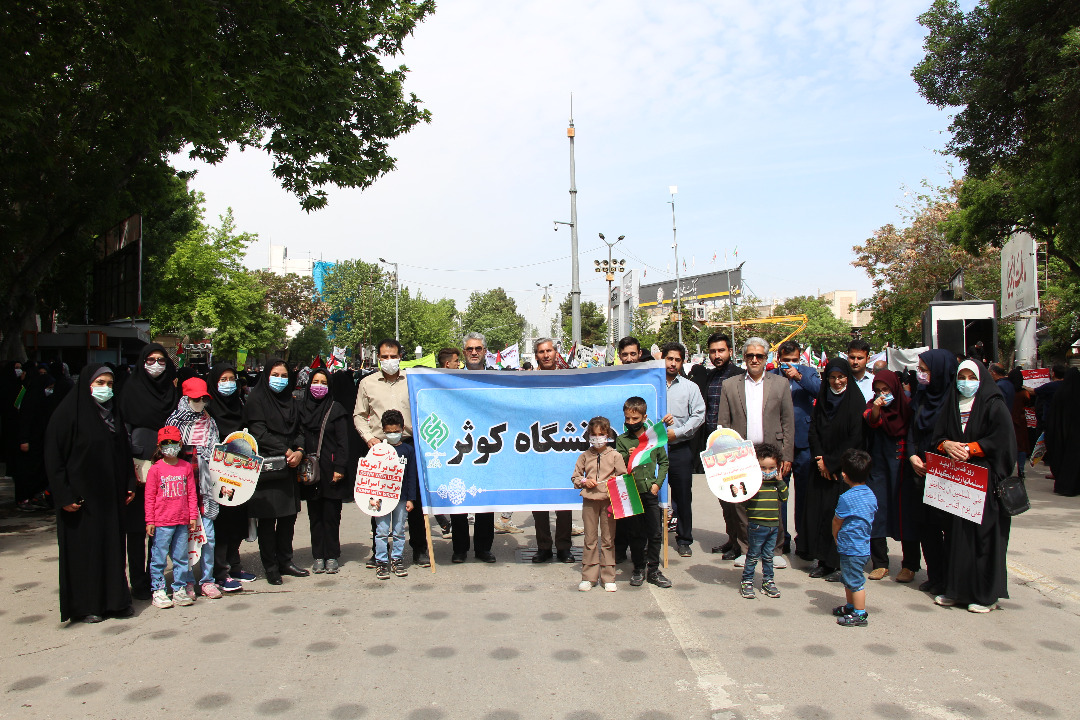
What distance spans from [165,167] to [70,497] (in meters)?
12.2

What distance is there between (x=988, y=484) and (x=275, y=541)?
550cm

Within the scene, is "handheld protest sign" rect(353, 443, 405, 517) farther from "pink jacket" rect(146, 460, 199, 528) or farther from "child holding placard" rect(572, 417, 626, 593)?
"child holding placard" rect(572, 417, 626, 593)

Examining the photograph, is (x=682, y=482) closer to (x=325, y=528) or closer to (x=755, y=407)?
(x=755, y=407)

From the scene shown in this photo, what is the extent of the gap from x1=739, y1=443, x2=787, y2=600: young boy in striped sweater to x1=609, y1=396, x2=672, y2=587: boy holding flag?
0.67 m

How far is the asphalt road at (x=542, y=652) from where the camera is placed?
12.8 feet

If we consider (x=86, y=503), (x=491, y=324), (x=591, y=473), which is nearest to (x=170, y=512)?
(x=86, y=503)

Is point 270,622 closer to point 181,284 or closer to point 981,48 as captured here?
point 981,48

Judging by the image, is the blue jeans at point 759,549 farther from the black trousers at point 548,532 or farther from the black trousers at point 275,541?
the black trousers at point 275,541

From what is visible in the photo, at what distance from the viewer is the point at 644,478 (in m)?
6.01

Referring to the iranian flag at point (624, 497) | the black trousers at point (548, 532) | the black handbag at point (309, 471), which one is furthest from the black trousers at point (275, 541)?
the iranian flag at point (624, 497)

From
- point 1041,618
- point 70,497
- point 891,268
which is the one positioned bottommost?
point 1041,618

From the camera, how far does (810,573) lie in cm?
638

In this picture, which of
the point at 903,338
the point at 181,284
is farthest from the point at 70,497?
the point at 903,338

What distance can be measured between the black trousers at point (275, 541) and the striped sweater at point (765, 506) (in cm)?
362
